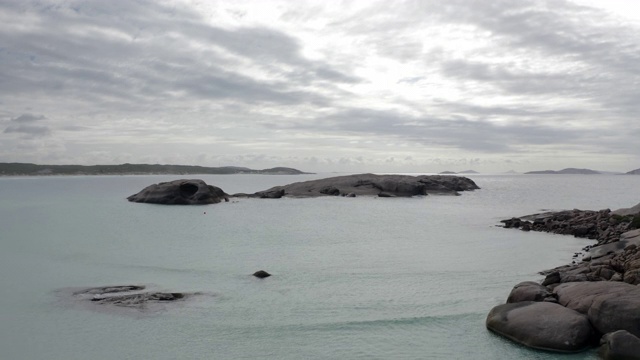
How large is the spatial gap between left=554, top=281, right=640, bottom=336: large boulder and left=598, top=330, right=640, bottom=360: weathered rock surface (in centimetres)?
81

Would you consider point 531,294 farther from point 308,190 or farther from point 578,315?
point 308,190

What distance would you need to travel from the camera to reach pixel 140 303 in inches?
778

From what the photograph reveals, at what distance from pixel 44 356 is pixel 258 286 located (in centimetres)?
991

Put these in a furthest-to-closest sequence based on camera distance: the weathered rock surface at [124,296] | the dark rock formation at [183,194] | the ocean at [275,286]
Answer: the dark rock formation at [183,194] → the weathered rock surface at [124,296] → the ocean at [275,286]

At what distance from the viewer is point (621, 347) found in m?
13.4

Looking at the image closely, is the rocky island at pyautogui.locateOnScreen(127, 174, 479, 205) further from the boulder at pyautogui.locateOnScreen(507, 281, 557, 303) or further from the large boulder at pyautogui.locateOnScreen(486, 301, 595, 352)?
the large boulder at pyautogui.locateOnScreen(486, 301, 595, 352)

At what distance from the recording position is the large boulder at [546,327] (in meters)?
14.8

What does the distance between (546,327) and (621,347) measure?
2.18 meters

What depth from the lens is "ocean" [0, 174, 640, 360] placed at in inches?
627


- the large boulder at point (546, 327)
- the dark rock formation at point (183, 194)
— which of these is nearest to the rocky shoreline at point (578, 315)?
the large boulder at point (546, 327)

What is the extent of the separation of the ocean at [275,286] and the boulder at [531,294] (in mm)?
1456

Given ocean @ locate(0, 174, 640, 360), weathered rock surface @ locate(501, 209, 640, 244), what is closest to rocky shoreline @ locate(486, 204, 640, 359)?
ocean @ locate(0, 174, 640, 360)

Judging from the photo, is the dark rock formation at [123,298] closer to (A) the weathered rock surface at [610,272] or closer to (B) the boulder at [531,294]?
(B) the boulder at [531,294]

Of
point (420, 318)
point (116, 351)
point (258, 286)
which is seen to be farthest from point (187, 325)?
point (420, 318)
